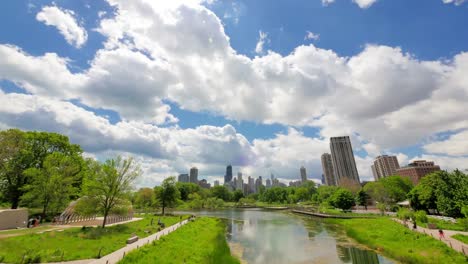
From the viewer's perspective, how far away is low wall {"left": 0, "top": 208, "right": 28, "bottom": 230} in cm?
3538

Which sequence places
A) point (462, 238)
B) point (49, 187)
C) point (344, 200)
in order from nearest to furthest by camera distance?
point (462, 238), point (49, 187), point (344, 200)

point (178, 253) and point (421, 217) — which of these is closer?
point (178, 253)

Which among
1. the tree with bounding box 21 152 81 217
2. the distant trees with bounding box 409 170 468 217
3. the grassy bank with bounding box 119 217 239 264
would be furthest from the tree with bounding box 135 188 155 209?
the distant trees with bounding box 409 170 468 217

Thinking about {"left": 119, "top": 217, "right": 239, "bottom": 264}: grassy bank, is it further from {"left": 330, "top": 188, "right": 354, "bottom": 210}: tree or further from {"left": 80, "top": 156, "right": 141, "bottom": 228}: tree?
{"left": 330, "top": 188, "right": 354, "bottom": 210}: tree

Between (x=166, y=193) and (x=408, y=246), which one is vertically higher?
(x=166, y=193)

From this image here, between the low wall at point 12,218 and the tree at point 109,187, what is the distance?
376 inches

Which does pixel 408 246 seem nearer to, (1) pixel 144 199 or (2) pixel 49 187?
(2) pixel 49 187

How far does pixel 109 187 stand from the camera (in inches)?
1635

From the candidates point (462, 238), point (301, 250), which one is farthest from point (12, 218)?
point (462, 238)

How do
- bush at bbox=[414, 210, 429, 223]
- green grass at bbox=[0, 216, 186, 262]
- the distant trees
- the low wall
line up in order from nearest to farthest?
green grass at bbox=[0, 216, 186, 262]
the low wall
bush at bbox=[414, 210, 429, 223]
the distant trees

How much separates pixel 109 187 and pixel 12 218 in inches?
589

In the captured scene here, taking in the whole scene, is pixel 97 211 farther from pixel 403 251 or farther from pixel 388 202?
pixel 388 202

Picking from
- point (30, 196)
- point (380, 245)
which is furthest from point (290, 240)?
point (30, 196)

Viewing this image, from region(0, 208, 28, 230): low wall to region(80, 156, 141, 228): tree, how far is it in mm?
9540
